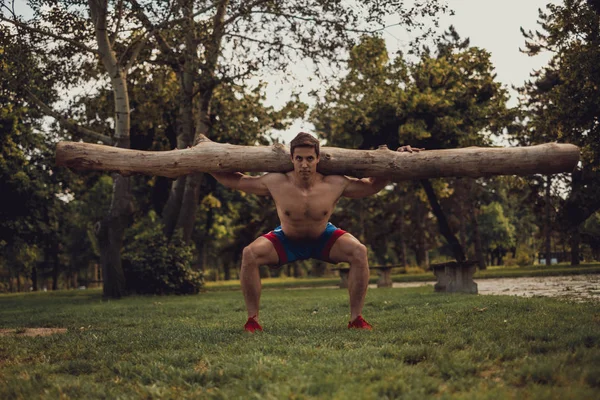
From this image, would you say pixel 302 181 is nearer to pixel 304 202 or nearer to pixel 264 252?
pixel 304 202

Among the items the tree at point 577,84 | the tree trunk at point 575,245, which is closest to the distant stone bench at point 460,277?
the tree at point 577,84

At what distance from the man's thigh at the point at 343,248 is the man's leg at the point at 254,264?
0.64 meters

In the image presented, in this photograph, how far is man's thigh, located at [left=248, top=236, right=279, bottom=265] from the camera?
6.25 meters

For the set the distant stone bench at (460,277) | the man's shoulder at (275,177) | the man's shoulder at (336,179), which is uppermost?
the man's shoulder at (275,177)

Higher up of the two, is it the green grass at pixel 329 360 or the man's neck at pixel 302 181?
the man's neck at pixel 302 181

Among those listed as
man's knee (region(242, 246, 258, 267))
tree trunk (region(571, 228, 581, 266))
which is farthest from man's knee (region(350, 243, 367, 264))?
tree trunk (region(571, 228, 581, 266))

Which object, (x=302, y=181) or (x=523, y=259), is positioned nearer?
(x=302, y=181)

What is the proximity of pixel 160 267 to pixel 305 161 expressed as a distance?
13.7 meters

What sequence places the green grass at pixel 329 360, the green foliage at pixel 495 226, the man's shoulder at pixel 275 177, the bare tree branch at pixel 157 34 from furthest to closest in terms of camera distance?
the green foliage at pixel 495 226 < the bare tree branch at pixel 157 34 < the man's shoulder at pixel 275 177 < the green grass at pixel 329 360

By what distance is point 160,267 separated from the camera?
18.7 meters

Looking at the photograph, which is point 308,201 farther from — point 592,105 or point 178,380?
point 592,105

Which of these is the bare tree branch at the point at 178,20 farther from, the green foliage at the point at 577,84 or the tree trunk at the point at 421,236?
the tree trunk at the point at 421,236

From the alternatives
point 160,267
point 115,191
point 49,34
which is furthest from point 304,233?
point 160,267

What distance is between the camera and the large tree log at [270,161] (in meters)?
6.32
